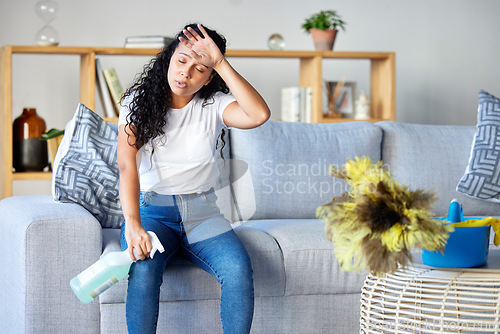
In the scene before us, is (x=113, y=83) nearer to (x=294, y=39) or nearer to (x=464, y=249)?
(x=294, y=39)

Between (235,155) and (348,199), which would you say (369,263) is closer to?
(348,199)

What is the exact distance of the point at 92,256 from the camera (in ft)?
5.74

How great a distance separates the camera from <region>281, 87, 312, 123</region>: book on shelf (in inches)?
125

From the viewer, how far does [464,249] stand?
1.29 meters

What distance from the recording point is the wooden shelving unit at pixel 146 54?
2855 millimetres

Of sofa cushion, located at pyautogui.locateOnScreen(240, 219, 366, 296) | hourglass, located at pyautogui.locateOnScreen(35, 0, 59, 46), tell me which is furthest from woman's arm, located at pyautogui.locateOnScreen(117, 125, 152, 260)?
hourglass, located at pyautogui.locateOnScreen(35, 0, 59, 46)

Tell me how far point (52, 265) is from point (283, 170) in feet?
3.04

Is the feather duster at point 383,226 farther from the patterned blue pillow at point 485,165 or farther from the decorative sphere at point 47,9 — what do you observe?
the decorative sphere at point 47,9

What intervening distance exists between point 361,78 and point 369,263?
257 cm

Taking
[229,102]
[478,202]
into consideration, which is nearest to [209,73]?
[229,102]

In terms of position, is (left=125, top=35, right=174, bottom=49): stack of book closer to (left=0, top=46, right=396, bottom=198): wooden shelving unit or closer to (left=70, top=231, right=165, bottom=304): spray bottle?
(left=0, top=46, right=396, bottom=198): wooden shelving unit

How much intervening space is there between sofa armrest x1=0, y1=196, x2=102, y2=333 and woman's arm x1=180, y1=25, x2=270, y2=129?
1.68 ft

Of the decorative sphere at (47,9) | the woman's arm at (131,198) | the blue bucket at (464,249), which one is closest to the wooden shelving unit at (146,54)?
the decorative sphere at (47,9)

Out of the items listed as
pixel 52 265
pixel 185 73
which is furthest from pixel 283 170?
pixel 52 265
